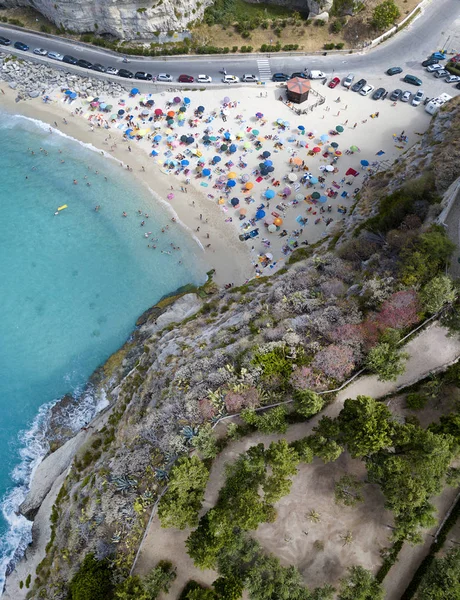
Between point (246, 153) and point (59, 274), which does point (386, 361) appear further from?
point (246, 153)

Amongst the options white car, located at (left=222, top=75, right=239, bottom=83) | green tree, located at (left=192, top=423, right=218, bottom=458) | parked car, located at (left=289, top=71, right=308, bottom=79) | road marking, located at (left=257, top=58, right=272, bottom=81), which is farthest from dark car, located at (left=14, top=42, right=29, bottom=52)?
green tree, located at (left=192, top=423, right=218, bottom=458)

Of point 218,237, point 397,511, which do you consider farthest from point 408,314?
point 218,237

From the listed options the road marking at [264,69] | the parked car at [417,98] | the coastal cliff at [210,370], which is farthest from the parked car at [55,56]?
the parked car at [417,98]

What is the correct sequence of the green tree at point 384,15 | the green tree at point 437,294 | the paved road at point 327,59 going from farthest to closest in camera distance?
the paved road at point 327,59
the green tree at point 384,15
the green tree at point 437,294

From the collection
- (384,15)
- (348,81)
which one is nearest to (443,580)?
(348,81)

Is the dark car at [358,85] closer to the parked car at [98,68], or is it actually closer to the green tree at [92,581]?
the parked car at [98,68]

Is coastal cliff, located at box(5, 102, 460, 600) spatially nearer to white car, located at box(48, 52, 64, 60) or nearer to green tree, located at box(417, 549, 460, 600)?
green tree, located at box(417, 549, 460, 600)

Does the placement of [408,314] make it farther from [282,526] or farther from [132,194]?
[132,194]
